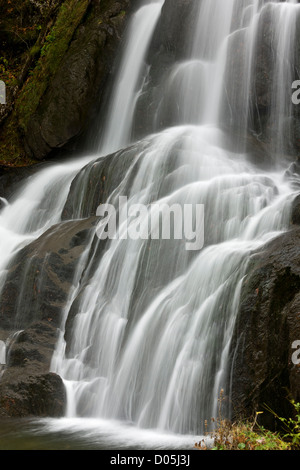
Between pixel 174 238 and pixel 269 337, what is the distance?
3.10 metres

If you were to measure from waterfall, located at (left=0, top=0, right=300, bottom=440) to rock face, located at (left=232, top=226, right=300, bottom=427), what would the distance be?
0.85 ft

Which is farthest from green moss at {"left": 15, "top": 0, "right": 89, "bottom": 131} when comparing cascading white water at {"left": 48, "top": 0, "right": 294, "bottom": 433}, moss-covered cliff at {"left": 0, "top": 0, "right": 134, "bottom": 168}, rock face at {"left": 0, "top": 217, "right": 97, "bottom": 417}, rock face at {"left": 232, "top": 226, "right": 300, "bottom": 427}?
rock face at {"left": 232, "top": 226, "right": 300, "bottom": 427}

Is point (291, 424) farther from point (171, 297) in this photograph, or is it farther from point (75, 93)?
point (75, 93)

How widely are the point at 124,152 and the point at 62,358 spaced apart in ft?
15.0

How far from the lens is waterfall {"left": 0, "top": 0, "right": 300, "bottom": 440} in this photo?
21.1ft

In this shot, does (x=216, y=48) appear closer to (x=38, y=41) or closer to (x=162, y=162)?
(x=162, y=162)

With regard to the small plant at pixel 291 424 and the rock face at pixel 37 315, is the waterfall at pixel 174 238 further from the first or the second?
the small plant at pixel 291 424

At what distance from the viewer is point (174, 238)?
27.4 ft

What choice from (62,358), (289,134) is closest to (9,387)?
(62,358)

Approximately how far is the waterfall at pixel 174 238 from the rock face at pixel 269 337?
0.26 metres

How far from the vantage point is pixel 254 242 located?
24.2 feet

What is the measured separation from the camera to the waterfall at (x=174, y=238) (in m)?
6.43

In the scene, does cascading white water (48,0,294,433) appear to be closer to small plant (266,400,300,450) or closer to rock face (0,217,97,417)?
rock face (0,217,97,417)

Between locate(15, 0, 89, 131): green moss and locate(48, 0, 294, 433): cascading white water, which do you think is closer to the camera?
locate(48, 0, 294, 433): cascading white water
